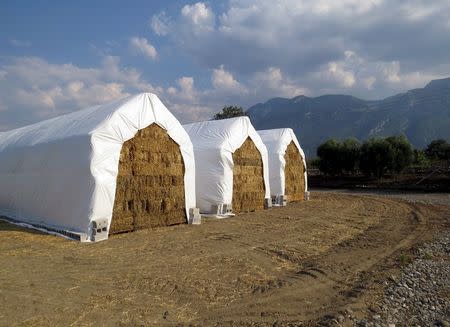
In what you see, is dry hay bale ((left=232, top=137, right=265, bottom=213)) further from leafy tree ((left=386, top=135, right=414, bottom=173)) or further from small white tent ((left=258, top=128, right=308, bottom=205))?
leafy tree ((left=386, top=135, right=414, bottom=173))

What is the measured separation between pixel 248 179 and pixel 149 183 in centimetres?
574

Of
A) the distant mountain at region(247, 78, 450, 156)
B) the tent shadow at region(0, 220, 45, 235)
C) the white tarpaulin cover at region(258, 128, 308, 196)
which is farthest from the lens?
the distant mountain at region(247, 78, 450, 156)

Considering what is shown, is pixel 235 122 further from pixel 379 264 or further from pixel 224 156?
pixel 379 264

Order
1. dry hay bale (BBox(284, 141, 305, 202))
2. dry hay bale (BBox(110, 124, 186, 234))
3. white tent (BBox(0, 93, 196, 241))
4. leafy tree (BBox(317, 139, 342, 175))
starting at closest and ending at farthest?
white tent (BBox(0, 93, 196, 241))
dry hay bale (BBox(110, 124, 186, 234))
dry hay bale (BBox(284, 141, 305, 202))
leafy tree (BBox(317, 139, 342, 175))

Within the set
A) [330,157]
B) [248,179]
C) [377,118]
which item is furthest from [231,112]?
[377,118]

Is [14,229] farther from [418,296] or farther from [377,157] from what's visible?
[377,157]

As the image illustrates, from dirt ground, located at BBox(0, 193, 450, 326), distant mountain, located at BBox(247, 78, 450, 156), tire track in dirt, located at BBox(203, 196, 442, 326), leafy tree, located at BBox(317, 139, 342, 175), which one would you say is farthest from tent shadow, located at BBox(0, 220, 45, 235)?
distant mountain, located at BBox(247, 78, 450, 156)

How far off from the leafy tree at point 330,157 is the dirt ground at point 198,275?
28.5 m

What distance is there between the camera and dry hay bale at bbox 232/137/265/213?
47.4ft

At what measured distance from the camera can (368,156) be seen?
34875 mm

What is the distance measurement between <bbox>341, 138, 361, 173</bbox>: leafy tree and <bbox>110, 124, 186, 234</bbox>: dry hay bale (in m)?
29.6

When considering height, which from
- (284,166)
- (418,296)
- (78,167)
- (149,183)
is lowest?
(418,296)

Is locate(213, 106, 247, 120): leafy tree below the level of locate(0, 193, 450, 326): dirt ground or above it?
above

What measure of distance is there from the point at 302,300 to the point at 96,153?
6240mm
